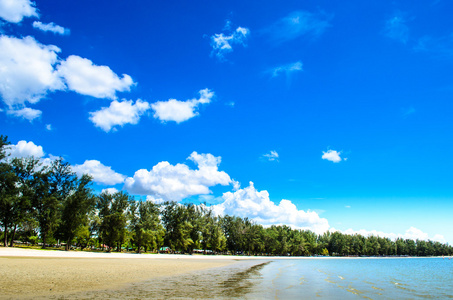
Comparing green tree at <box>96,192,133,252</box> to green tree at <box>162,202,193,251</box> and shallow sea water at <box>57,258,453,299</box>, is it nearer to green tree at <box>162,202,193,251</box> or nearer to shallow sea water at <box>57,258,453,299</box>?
green tree at <box>162,202,193,251</box>

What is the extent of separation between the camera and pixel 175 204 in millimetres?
111125

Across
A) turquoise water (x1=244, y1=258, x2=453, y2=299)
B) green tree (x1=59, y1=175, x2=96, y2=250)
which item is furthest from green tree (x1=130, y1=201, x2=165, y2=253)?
turquoise water (x1=244, y1=258, x2=453, y2=299)

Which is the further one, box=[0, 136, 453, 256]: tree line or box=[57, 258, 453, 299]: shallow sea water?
box=[0, 136, 453, 256]: tree line

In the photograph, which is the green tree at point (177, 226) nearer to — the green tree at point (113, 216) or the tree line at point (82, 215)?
the tree line at point (82, 215)

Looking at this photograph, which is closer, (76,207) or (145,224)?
(76,207)

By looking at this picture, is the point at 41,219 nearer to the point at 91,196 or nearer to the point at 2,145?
the point at 91,196

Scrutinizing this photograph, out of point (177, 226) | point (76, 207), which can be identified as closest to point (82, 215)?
point (76, 207)

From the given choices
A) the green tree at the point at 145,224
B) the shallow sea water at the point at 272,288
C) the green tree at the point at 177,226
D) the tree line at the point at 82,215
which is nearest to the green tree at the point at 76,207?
the tree line at the point at 82,215

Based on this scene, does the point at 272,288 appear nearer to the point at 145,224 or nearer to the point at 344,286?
the point at 344,286

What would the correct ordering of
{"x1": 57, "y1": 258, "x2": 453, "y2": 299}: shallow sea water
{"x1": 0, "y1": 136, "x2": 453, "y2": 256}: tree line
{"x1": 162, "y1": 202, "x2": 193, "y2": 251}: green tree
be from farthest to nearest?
1. {"x1": 162, "y1": 202, "x2": 193, "y2": 251}: green tree
2. {"x1": 0, "y1": 136, "x2": 453, "y2": 256}: tree line
3. {"x1": 57, "y1": 258, "x2": 453, "y2": 299}: shallow sea water

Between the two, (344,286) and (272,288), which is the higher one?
(272,288)

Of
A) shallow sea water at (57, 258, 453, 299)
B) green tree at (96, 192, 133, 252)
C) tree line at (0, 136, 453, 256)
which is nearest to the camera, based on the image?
shallow sea water at (57, 258, 453, 299)

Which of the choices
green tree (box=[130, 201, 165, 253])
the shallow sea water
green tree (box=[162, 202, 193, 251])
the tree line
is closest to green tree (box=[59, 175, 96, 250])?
the tree line

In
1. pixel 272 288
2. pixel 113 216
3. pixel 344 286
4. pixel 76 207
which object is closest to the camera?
pixel 272 288
